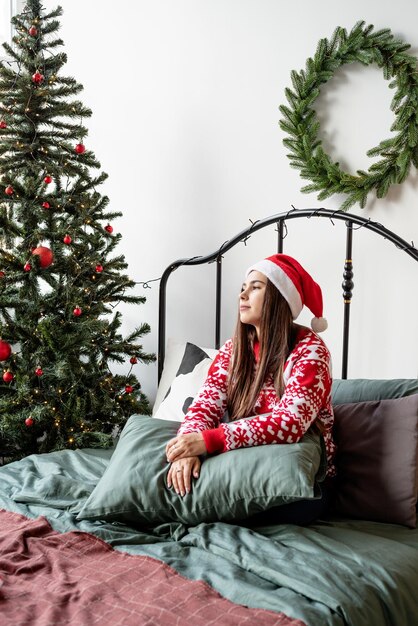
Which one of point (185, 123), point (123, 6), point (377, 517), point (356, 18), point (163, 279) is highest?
point (123, 6)

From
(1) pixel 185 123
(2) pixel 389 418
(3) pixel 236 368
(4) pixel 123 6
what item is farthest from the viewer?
(4) pixel 123 6

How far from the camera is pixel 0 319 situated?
2533 millimetres

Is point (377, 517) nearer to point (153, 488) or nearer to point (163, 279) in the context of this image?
point (153, 488)

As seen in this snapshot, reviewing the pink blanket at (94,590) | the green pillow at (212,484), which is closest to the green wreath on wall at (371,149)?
the green pillow at (212,484)

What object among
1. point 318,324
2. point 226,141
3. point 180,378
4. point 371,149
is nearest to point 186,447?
point 318,324

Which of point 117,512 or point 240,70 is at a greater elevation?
point 240,70

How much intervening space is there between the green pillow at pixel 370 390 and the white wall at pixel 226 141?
1.19 ft

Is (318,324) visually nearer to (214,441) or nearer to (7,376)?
(214,441)

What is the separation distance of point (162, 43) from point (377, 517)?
2172mm

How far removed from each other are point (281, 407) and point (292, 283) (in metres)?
0.37

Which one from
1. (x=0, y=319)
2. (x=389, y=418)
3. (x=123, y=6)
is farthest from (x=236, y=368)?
(x=123, y=6)

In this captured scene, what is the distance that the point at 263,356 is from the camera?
1839 millimetres

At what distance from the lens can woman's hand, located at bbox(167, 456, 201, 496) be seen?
156cm

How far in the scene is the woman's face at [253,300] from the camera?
188cm
